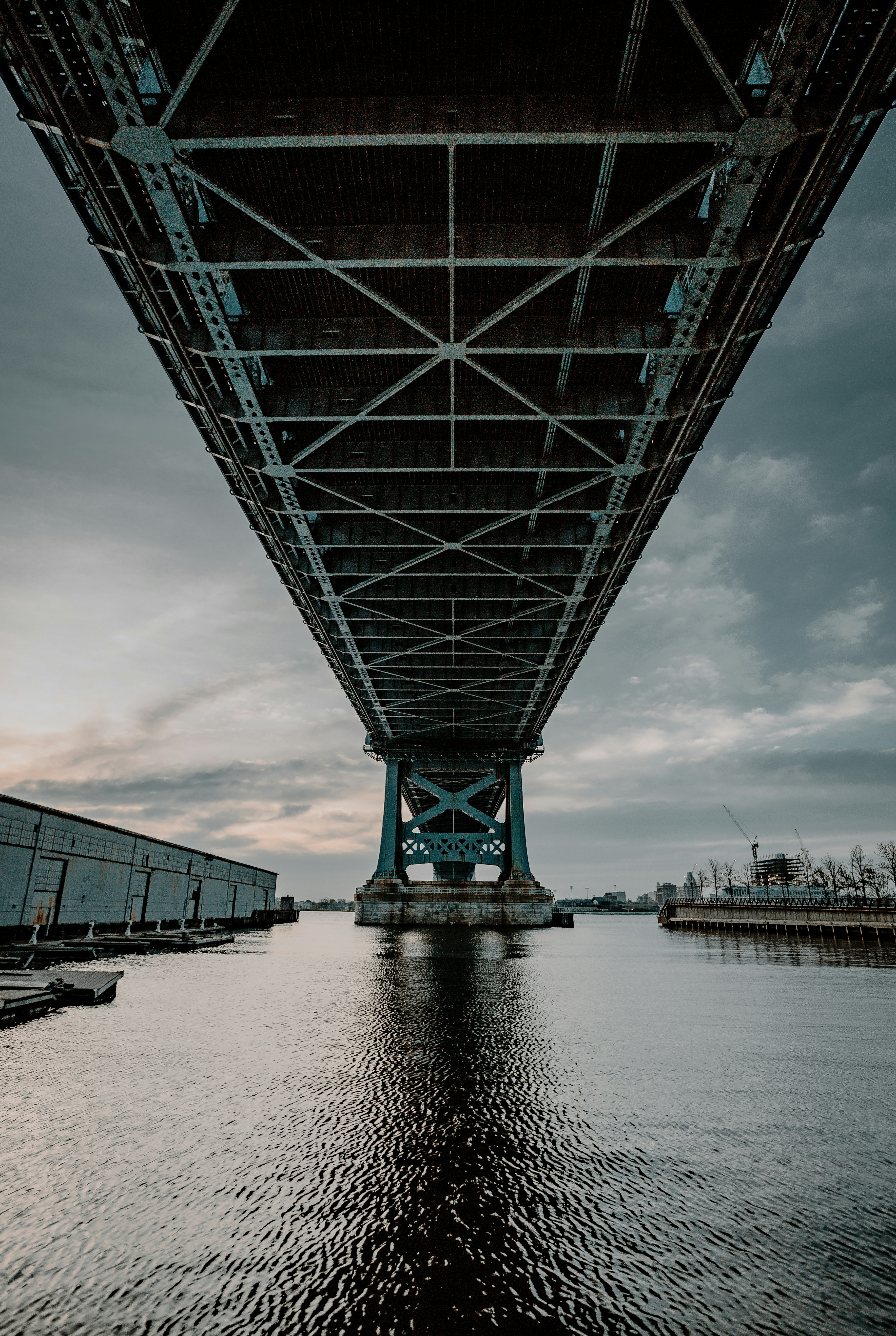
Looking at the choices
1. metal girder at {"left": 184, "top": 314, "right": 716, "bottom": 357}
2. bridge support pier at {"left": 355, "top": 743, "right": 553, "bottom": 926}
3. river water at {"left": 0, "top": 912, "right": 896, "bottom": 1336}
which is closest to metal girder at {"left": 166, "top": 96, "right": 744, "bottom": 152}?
metal girder at {"left": 184, "top": 314, "right": 716, "bottom": 357}

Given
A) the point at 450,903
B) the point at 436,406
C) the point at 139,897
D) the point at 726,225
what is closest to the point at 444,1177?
Answer: the point at 726,225

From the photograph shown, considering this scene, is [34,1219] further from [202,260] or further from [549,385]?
[549,385]

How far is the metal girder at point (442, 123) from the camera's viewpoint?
501 inches

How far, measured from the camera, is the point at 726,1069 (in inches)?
356

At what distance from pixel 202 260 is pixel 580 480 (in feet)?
49.1

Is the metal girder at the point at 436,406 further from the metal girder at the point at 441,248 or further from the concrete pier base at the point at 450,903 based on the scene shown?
the concrete pier base at the point at 450,903

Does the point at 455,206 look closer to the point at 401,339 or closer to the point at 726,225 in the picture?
the point at 401,339

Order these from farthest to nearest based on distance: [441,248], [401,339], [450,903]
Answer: [450,903]
[401,339]
[441,248]

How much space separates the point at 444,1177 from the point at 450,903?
56832 millimetres

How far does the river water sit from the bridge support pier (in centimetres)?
4927

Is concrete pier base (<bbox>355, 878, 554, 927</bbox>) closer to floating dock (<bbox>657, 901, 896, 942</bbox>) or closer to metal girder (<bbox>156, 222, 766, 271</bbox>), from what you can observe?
floating dock (<bbox>657, 901, 896, 942</bbox>)

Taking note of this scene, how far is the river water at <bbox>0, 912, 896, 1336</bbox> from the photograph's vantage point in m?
3.51

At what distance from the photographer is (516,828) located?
6256 cm

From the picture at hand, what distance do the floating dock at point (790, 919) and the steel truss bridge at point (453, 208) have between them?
3727cm
